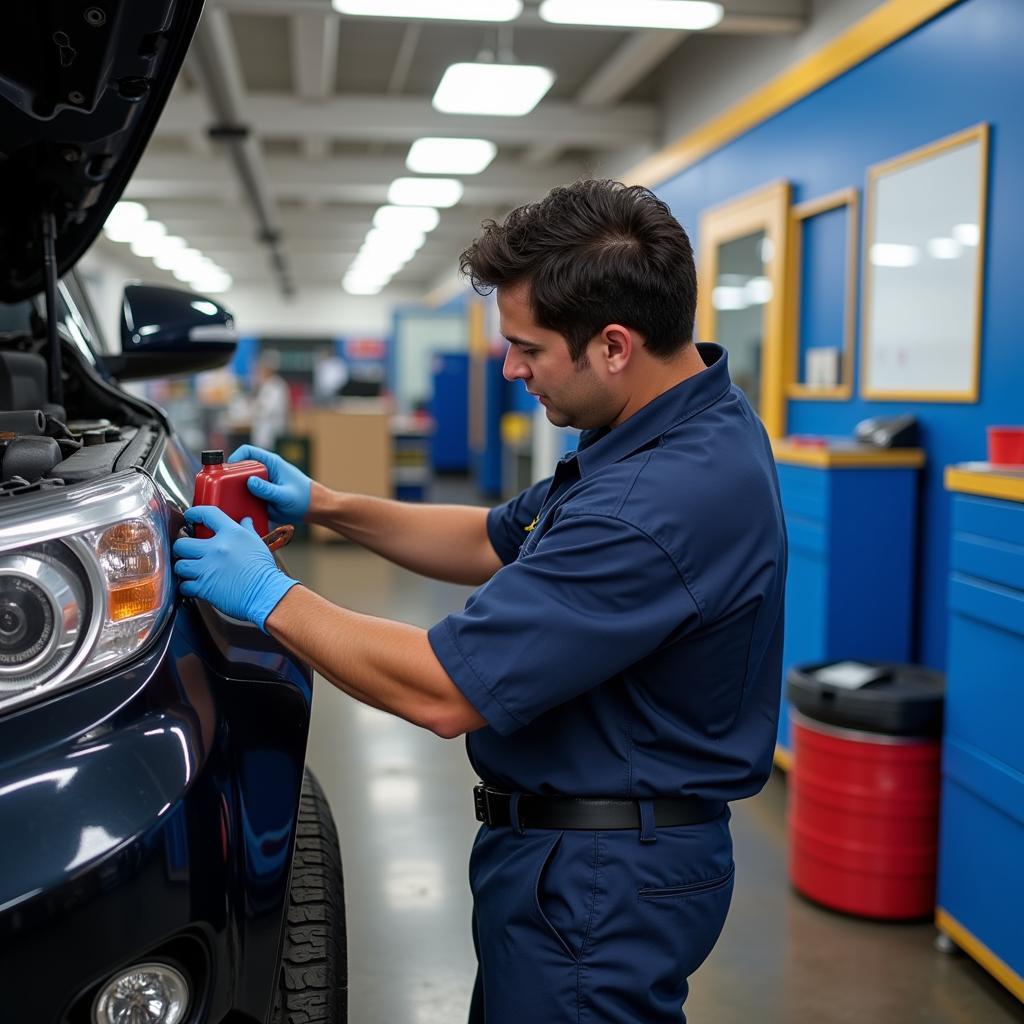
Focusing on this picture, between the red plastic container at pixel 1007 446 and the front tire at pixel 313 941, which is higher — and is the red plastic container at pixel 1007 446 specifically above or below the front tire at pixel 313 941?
above

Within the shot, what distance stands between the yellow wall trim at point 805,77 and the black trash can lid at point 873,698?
2.21 meters

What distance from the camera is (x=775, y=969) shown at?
2.34 meters

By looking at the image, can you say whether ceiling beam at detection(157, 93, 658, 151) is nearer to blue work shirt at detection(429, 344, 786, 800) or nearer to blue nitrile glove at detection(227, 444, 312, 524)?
blue nitrile glove at detection(227, 444, 312, 524)

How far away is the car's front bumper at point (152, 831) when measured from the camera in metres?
0.88

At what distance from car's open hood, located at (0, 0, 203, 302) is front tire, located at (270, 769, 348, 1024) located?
989 mm

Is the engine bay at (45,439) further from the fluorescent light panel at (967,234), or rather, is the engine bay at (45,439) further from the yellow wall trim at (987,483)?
the fluorescent light panel at (967,234)

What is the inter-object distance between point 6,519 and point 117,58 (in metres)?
0.76

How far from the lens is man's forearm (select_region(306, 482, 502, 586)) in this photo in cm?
181

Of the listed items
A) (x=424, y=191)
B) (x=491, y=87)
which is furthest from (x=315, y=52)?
(x=424, y=191)

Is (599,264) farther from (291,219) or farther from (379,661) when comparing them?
(291,219)

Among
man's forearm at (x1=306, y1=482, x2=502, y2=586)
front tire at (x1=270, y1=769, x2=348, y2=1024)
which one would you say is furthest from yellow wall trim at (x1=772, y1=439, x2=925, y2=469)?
front tire at (x1=270, y1=769, x2=348, y2=1024)

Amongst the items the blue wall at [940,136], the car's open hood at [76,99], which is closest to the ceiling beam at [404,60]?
the blue wall at [940,136]

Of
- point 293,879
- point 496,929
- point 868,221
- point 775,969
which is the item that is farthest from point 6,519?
point 868,221

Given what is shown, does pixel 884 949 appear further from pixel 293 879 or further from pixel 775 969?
pixel 293 879
